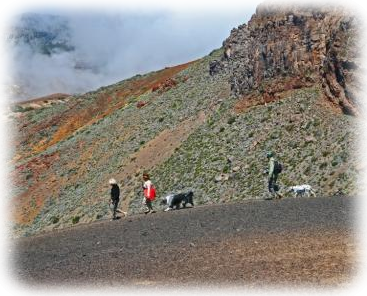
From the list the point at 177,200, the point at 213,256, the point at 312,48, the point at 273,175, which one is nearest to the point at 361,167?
the point at 273,175

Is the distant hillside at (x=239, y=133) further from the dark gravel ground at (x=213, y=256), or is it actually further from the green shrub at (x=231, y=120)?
the dark gravel ground at (x=213, y=256)

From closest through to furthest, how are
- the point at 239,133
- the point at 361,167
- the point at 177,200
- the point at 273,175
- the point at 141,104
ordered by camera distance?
the point at 273,175
the point at 361,167
the point at 177,200
the point at 239,133
the point at 141,104

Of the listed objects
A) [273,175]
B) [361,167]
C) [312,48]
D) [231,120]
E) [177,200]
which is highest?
[312,48]

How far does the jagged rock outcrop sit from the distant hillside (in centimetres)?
7

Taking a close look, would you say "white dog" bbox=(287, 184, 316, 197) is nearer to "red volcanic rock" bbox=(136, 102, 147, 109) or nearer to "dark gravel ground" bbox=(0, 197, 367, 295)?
"dark gravel ground" bbox=(0, 197, 367, 295)

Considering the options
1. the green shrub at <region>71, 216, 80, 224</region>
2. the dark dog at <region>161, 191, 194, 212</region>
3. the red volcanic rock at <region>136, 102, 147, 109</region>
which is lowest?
the green shrub at <region>71, 216, 80, 224</region>

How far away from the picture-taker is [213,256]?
45.4ft

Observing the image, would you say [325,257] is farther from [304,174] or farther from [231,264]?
[304,174]

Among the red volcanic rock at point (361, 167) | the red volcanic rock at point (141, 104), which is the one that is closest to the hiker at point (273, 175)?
the red volcanic rock at point (361, 167)

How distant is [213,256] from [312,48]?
25.2 meters

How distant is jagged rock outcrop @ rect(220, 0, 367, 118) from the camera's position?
31641 mm

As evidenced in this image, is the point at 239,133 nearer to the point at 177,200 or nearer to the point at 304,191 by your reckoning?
the point at 177,200

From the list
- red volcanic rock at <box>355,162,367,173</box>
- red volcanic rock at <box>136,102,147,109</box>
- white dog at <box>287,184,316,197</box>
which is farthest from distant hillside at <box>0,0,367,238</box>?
white dog at <box>287,184,316,197</box>

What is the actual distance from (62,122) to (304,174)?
56766mm
